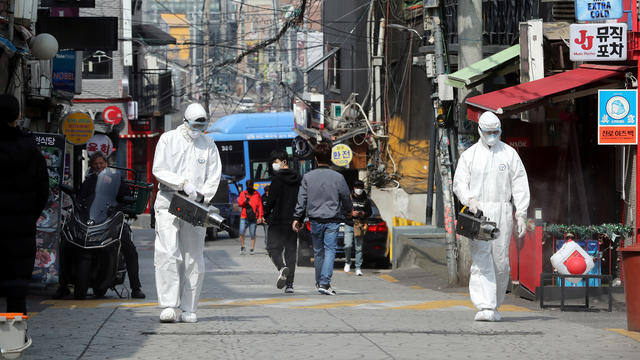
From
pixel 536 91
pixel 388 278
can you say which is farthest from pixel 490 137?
pixel 388 278

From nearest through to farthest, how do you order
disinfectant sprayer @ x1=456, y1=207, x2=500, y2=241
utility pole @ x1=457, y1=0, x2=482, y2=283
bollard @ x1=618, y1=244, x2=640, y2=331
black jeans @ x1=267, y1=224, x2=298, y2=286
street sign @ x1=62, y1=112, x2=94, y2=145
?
bollard @ x1=618, y1=244, x2=640, y2=331, disinfectant sprayer @ x1=456, y1=207, x2=500, y2=241, black jeans @ x1=267, y1=224, x2=298, y2=286, utility pole @ x1=457, y1=0, x2=482, y2=283, street sign @ x1=62, y1=112, x2=94, y2=145

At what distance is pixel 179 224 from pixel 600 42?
6.83 m

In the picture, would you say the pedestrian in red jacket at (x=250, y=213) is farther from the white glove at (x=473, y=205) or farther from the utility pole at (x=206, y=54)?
the utility pole at (x=206, y=54)

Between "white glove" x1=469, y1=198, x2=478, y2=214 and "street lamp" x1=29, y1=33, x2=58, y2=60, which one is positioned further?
"street lamp" x1=29, y1=33, x2=58, y2=60

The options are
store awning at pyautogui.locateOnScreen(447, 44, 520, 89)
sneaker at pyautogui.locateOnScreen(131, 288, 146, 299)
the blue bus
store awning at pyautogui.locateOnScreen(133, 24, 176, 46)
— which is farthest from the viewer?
store awning at pyautogui.locateOnScreen(133, 24, 176, 46)

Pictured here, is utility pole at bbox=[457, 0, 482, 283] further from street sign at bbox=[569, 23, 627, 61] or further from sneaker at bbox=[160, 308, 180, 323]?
sneaker at bbox=[160, 308, 180, 323]

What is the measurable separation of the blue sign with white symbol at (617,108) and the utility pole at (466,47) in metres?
2.53

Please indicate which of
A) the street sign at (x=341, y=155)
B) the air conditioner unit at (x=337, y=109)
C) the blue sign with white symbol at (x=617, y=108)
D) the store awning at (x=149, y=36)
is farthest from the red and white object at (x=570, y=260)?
the store awning at (x=149, y=36)

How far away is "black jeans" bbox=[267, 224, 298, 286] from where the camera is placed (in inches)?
537

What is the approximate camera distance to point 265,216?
13.8 m

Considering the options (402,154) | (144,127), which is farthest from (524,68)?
(144,127)

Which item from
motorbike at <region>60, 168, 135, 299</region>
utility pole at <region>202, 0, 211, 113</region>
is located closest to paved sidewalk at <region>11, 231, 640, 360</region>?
motorbike at <region>60, 168, 135, 299</region>

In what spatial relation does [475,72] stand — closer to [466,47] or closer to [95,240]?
[466,47]

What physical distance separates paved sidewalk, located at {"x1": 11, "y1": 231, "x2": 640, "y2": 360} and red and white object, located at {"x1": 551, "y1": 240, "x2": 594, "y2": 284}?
614 millimetres
